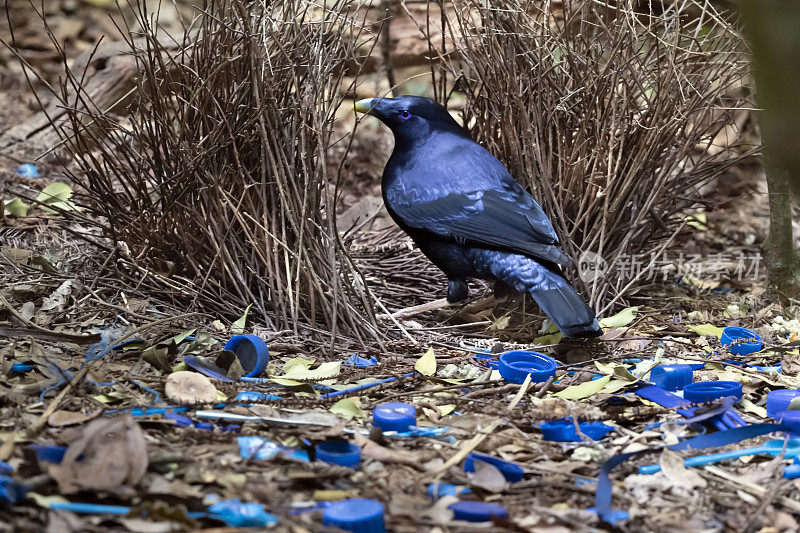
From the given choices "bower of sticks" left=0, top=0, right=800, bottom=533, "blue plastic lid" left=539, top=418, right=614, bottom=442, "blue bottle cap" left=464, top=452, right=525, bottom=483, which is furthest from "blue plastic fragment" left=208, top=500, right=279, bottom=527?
"blue plastic lid" left=539, top=418, right=614, bottom=442

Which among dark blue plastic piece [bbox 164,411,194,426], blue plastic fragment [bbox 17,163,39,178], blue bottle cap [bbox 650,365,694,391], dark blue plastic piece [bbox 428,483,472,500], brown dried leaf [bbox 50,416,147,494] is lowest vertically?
blue bottle cap [bbox 650,365,694,391]

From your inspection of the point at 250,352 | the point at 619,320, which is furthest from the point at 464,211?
the point at 250,352

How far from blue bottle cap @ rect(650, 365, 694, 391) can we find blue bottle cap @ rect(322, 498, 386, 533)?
1210 millimetres

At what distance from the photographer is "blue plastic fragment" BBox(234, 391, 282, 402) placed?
195 cm

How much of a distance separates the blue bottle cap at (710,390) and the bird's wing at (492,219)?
0.73 metres

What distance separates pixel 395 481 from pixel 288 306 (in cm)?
123

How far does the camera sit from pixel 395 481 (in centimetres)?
155

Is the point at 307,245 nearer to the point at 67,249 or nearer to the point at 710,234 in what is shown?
the point at 67,249

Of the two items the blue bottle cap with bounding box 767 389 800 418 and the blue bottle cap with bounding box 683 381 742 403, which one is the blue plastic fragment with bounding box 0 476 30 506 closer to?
the blue bottle cap with bounding box 683 381 742 403

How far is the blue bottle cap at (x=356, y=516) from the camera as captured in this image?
4.21 feet

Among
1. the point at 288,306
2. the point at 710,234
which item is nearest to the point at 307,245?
the point at 288,306

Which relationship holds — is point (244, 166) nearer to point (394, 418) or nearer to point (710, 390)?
point (394, 418)

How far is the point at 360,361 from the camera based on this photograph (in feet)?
7.97

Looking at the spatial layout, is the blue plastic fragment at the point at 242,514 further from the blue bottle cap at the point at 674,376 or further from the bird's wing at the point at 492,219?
the bird's wing at the point at 492,219
